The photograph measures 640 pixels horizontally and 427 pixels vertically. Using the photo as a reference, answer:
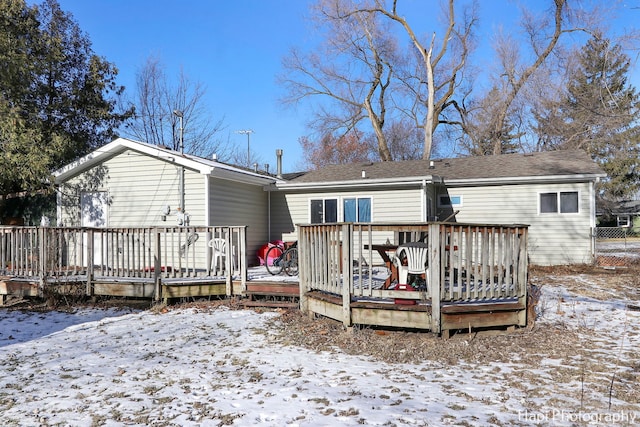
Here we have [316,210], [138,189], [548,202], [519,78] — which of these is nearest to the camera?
[138,189]

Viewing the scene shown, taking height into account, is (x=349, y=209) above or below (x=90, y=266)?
above

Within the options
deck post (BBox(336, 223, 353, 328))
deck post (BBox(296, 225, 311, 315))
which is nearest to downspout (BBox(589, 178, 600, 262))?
deck post (BBox(296, 225, 311, 315))

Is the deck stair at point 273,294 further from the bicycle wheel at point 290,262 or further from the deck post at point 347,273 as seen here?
the bicycle wheel at point 290,262

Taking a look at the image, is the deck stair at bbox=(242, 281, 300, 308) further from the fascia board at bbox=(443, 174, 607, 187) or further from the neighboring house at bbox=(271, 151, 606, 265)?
the fascia board at bbox=(443, 174, 607, 187)

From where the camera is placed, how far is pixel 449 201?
1279 cm

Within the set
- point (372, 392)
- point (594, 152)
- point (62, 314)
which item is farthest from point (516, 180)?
point (594, 152)

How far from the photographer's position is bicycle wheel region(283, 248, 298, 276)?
9133mm

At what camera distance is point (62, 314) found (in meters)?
6.78

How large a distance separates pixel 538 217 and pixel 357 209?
5.00 m

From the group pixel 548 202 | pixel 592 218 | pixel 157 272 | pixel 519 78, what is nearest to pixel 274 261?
pixel 157 272

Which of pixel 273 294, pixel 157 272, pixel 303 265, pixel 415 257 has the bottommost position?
pixel 273 294

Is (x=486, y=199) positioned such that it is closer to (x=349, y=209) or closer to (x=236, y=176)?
(x=349, y=209)

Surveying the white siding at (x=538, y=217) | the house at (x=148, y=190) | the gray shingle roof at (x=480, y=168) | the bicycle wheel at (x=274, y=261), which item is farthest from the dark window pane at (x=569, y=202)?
the house at (x=148, y=190)

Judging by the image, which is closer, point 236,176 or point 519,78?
→ point 236,176
